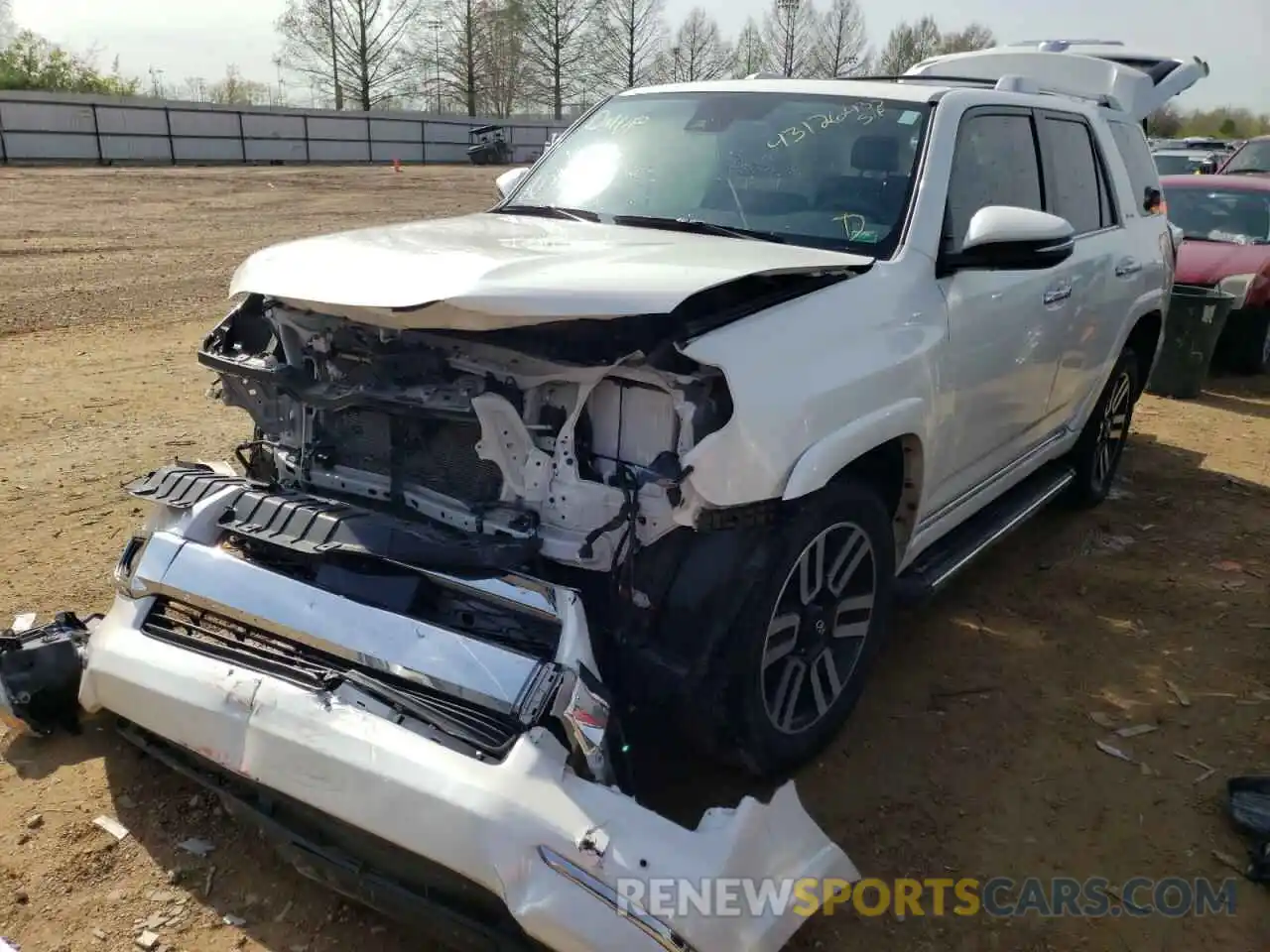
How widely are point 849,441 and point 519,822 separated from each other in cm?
133

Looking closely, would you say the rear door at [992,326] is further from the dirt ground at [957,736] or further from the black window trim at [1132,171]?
the black window trim at [1132,171]

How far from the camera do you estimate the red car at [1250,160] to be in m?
13.2

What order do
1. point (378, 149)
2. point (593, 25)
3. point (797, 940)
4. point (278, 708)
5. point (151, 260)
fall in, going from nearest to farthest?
point (278, 708) → point (797, 940) → point (151, 260) → point (378, 149) → point (593, 25)

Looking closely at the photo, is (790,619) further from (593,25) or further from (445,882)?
(593,25)

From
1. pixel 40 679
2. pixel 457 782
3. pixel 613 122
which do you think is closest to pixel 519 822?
pixel 457 782

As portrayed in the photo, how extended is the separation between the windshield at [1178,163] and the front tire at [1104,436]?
11.1 m

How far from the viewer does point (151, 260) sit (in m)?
13.2

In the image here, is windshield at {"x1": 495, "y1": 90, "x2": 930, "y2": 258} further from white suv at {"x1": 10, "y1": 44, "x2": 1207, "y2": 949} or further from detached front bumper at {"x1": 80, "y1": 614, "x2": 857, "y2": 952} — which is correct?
detached front bumper at {"x1": 80, "y1": 614, "x2": 857, "y2": 952}

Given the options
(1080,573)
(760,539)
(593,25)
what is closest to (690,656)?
(760,539)

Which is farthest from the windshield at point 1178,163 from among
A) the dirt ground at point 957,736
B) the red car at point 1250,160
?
the dirt ground at point 957,736

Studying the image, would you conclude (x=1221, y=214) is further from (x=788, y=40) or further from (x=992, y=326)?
(x=788, y=40)

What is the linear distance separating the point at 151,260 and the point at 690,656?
1277 centimetres

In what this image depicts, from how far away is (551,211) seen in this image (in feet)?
13.0

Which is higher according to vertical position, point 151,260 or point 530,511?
point 530,511
